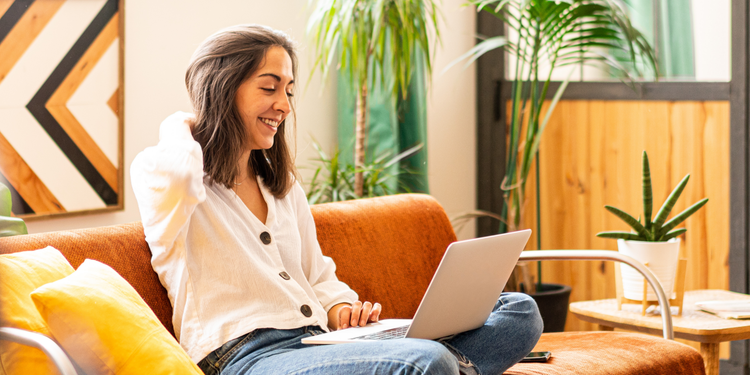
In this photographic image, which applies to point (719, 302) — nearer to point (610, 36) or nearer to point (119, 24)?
point (610, 36)

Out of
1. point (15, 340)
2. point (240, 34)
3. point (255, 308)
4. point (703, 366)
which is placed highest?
point (240, 34)

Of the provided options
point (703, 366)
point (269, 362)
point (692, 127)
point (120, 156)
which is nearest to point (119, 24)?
point (120, 156)

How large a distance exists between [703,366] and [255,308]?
3.74 ft

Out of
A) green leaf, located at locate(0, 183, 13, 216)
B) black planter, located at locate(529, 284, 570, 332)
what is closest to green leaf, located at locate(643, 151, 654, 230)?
black planter, located at locate(529, 284, 570, 332)

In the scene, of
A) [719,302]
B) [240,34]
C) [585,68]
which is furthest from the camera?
[585,68]

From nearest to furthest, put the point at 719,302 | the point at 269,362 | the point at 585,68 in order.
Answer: the point at 269,362
the point at 719,302
the point at 585,68

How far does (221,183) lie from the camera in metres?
1.54

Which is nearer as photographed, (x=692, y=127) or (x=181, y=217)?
(x=181, y=217)

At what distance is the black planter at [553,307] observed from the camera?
111 inches

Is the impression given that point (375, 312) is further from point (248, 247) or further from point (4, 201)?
point (4, 201)

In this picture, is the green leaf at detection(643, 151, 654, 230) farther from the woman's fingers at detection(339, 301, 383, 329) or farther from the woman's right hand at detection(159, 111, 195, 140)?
the woman's right hand at detection(159, 111, 195, 140)

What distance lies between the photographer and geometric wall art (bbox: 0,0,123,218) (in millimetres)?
2055

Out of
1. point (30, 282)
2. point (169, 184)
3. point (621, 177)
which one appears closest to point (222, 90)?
point (169, 184)

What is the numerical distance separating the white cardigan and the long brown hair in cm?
4
